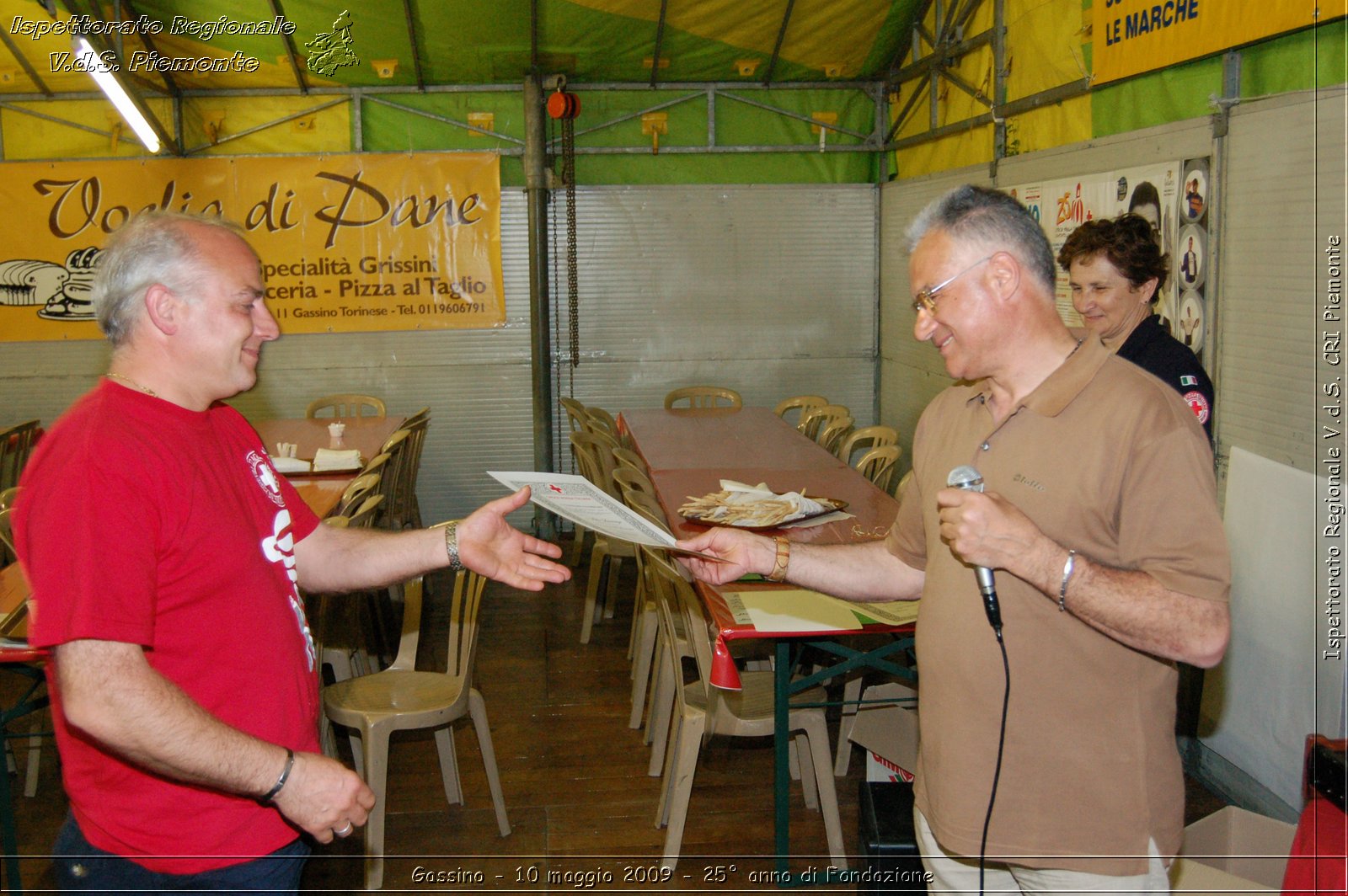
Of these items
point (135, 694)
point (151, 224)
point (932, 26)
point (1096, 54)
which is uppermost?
point (932, 26)

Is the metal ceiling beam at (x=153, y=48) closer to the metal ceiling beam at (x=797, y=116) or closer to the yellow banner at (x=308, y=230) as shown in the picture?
the yellow banner at (x=308, y=230)

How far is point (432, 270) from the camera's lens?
7789 mm

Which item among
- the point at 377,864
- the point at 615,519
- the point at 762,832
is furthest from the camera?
the point at 762,832

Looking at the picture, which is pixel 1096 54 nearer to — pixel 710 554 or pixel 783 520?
pixel 783 520

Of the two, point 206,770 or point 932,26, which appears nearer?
point 206,770

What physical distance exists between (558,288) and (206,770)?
6514 mm

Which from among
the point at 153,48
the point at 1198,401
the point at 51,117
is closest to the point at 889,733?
the point at 1198,401

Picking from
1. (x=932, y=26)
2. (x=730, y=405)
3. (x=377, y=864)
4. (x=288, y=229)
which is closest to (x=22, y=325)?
(x=288, y=229)

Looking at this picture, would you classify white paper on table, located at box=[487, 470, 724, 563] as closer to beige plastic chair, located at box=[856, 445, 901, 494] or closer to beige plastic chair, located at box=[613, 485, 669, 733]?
beige plastic chair, located at box=[613, 485, 669, 733]

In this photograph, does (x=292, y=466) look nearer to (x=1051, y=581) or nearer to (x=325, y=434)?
(x=325, y=434)

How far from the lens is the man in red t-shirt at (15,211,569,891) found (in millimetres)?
1558

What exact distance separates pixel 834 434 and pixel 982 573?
456cm

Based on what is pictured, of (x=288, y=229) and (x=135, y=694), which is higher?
(x=288, y=229)

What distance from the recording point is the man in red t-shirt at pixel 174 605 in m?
1.56
